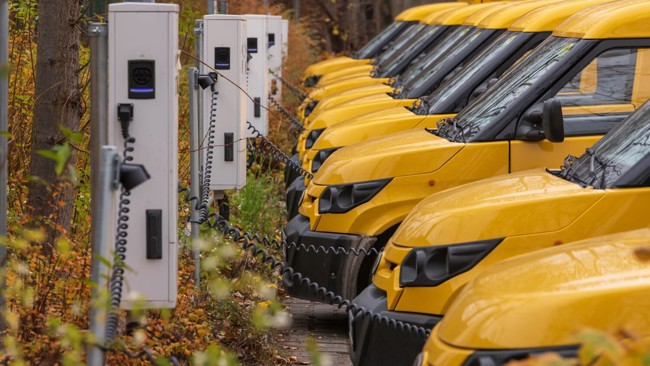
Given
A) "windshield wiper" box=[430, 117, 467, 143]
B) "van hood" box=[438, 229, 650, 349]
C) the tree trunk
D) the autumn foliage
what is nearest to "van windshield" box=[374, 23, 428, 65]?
the autumn foliage

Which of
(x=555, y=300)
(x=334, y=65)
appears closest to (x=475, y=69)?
(x=555, y=300)

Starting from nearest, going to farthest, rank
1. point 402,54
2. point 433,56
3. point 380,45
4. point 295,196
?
point 295,196, point 433,56, point 402,54, point 380,45

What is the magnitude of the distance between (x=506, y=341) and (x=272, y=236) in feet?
23.7

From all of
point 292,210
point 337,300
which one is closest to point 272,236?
point 292,210

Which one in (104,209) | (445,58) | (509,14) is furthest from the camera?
(445,58)

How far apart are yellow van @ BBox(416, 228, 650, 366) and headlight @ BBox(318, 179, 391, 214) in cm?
374

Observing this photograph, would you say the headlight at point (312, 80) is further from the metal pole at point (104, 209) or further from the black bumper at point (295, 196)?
the metal pole at point (104, 209)

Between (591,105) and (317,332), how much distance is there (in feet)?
7.59

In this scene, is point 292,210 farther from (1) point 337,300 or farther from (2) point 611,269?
(2) point 611,269

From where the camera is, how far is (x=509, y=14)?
1212 cm

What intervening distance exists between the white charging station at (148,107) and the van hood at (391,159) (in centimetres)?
280

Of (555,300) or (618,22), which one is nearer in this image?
(555,300)

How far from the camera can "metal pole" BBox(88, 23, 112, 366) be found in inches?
206

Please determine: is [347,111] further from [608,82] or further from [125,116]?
[125,116]
